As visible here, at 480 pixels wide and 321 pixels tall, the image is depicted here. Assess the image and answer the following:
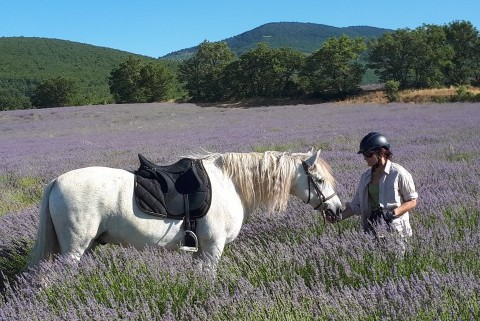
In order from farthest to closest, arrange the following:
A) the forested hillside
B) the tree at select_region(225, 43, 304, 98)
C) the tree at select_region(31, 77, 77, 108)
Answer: the forested hillside < the tree at select_region(31, 77, 77, 108) < the tree at select_region(225, 43, 304, 98)

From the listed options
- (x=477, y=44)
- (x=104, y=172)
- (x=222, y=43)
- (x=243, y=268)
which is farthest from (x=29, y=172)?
(x=222, y=43)

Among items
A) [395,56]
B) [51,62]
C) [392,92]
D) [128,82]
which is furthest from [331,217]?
[51,62]

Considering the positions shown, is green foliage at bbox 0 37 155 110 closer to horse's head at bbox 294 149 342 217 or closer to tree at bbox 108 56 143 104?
Answer: tree at bbox 108 56 143 104

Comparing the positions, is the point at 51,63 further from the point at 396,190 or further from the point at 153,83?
the point at 396,190

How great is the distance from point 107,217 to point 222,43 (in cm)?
6710

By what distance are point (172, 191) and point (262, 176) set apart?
27.8 inches

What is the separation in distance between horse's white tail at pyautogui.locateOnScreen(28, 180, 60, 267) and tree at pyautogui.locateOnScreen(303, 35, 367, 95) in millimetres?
43671

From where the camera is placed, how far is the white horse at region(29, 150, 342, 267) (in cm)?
297

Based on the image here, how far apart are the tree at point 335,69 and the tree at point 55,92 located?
3873 cm

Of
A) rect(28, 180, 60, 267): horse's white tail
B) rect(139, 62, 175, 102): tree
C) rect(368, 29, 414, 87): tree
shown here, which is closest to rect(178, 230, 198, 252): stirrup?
rect(28, 180, 60, 267): horse's white tail

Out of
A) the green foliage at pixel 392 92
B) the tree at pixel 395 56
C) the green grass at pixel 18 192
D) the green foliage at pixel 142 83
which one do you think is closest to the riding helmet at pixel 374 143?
the green grass at pixel 18 192

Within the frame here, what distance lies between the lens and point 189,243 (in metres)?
3.20

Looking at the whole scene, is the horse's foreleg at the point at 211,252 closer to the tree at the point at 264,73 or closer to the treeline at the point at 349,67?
the treeline at the point at 349,67

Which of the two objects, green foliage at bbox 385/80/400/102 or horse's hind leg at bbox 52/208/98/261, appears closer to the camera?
horse's hind leg at bbox 52/208/98/261
